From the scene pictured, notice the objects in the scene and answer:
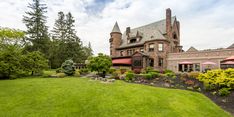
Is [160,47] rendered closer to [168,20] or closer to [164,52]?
[164,52]

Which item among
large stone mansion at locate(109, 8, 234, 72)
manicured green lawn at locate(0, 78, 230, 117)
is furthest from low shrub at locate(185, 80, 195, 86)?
large stone mansion at locate(109, 8, 234, 72)

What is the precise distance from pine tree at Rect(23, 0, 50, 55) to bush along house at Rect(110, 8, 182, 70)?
18.0 m

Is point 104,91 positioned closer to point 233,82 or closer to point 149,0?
point 233,82

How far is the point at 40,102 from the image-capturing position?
10.6 meters

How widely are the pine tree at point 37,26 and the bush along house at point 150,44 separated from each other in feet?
59.2

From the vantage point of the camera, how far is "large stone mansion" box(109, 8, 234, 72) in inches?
1161

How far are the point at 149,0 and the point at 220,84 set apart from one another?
11618 millimetres

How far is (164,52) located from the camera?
34781mm

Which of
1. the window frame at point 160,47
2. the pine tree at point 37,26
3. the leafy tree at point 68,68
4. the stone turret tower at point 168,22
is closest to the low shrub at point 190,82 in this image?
the window frame at point 160,47

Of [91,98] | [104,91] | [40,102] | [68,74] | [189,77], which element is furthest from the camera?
[68,74]

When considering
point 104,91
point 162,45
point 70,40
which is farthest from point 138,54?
point 70,40

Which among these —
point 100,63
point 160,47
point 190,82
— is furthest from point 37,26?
point 190,82

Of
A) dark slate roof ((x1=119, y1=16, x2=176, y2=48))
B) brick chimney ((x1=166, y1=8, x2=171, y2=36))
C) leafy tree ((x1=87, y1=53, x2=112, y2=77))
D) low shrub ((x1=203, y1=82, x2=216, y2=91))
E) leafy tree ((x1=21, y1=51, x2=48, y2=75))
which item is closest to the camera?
low shrub ((x1=203, y1=82, x2=216, y2=91))

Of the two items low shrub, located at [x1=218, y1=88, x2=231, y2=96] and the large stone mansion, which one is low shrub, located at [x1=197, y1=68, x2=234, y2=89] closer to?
low shrub, located at [x1=218, y1=88, x2=231, y2=96]
